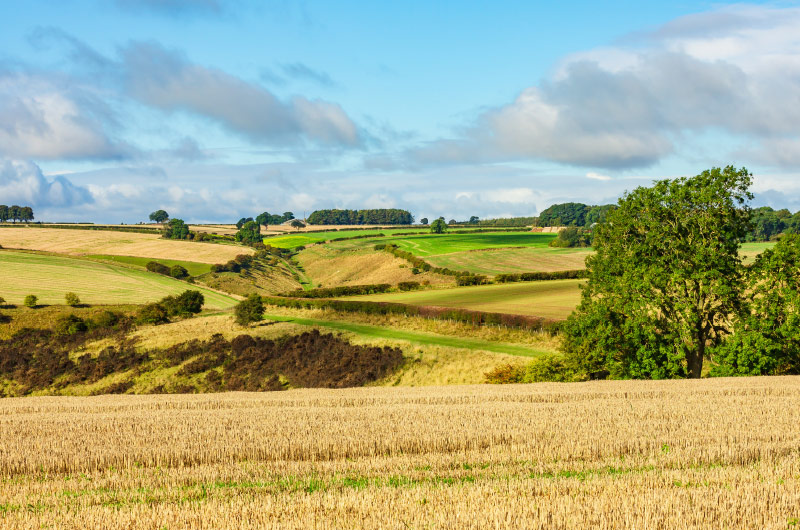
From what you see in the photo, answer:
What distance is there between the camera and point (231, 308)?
93.8 meters

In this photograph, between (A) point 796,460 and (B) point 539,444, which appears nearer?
(A) point 796,460

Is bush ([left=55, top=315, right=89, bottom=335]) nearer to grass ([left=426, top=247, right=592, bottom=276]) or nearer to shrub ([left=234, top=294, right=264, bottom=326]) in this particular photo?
shrub ([left=234, top=294, right=264, bottom=326])

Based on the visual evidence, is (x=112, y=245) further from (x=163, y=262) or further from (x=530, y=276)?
(x=530, y=276)

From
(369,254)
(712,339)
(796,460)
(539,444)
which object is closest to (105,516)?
(539,444)

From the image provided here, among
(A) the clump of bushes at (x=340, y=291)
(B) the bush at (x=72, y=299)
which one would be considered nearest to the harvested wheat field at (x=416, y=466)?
(A) the clump of bushes at (x=340, y=291)

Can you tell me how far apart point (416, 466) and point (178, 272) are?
118m

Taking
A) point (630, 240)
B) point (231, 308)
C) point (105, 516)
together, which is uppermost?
point (630, 240)

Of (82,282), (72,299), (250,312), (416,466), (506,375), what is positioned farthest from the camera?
(82,282)

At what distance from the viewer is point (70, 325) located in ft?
250

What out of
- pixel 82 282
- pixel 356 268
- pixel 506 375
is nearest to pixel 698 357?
pixel 506 375

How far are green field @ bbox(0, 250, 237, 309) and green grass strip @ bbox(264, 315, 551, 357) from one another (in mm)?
29263

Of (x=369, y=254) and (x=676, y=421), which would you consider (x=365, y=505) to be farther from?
(x=369, y=254)

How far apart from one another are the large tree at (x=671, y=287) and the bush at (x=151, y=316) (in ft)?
185

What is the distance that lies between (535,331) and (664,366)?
63.8ft
